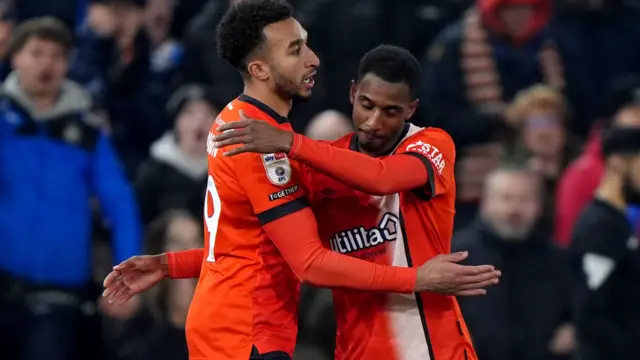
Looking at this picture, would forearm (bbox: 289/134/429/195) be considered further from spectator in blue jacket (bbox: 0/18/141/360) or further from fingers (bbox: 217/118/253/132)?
spectator in blue jacket (bbox: 0/18/141/360)

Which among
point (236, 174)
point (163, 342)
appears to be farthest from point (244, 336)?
point (163, 342)

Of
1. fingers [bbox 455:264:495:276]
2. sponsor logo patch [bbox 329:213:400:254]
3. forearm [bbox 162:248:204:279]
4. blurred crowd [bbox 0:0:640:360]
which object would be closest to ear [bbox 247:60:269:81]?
sponsor logo patch [bbox 329:213:400:254]

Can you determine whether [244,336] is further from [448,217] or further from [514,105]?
[514,105]

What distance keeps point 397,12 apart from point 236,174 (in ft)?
14.8

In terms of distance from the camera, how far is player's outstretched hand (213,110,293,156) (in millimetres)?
4594

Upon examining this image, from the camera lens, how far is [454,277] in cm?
478

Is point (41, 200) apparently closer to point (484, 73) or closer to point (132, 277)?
point (132, 277)

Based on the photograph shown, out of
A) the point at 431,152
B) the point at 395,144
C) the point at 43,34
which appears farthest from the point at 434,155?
the point at 43,34

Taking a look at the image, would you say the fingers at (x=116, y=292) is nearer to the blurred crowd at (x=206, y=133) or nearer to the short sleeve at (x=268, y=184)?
the short sleeve at (x=268, y=184)

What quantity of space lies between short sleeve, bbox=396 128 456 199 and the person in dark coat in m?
2.51

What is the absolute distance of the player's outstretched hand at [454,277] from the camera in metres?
4.78

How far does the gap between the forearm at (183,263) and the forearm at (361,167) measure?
2.62ft

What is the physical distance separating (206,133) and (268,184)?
385 centimetres

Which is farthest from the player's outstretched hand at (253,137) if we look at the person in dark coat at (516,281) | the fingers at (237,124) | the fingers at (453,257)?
the person in dark coat at (516,281)
